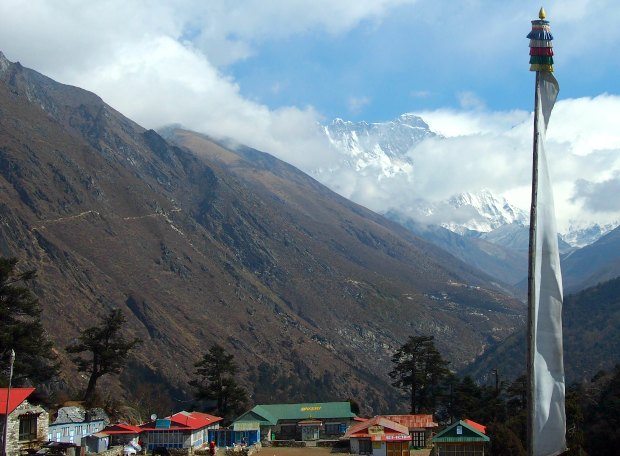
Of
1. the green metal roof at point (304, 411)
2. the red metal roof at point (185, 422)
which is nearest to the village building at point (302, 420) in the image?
the green metal roof at point (304, 411)

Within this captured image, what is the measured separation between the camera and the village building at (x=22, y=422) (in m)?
44.4

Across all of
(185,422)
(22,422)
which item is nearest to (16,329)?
(185,422)

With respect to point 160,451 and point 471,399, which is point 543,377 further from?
point 471,399

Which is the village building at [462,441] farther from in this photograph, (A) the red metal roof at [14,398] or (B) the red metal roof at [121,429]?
(A) the red metal roof at [14,398]

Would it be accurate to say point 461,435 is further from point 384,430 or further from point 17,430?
point 17,430

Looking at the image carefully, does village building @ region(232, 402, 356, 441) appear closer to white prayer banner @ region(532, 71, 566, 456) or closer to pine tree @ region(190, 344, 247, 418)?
pine tree @ region(190, 344, 247, 418)

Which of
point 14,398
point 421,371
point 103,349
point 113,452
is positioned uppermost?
point 103,349

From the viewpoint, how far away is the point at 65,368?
150 m

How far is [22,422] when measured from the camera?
153 feet

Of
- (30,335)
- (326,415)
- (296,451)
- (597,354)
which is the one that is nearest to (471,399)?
(326,415)

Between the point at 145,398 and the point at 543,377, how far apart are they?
12561 cm

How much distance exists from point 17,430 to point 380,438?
99.1 feet

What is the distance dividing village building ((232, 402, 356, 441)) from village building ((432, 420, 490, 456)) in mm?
29931

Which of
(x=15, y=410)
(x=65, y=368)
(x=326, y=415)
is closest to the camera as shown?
(x=15, y=410)
